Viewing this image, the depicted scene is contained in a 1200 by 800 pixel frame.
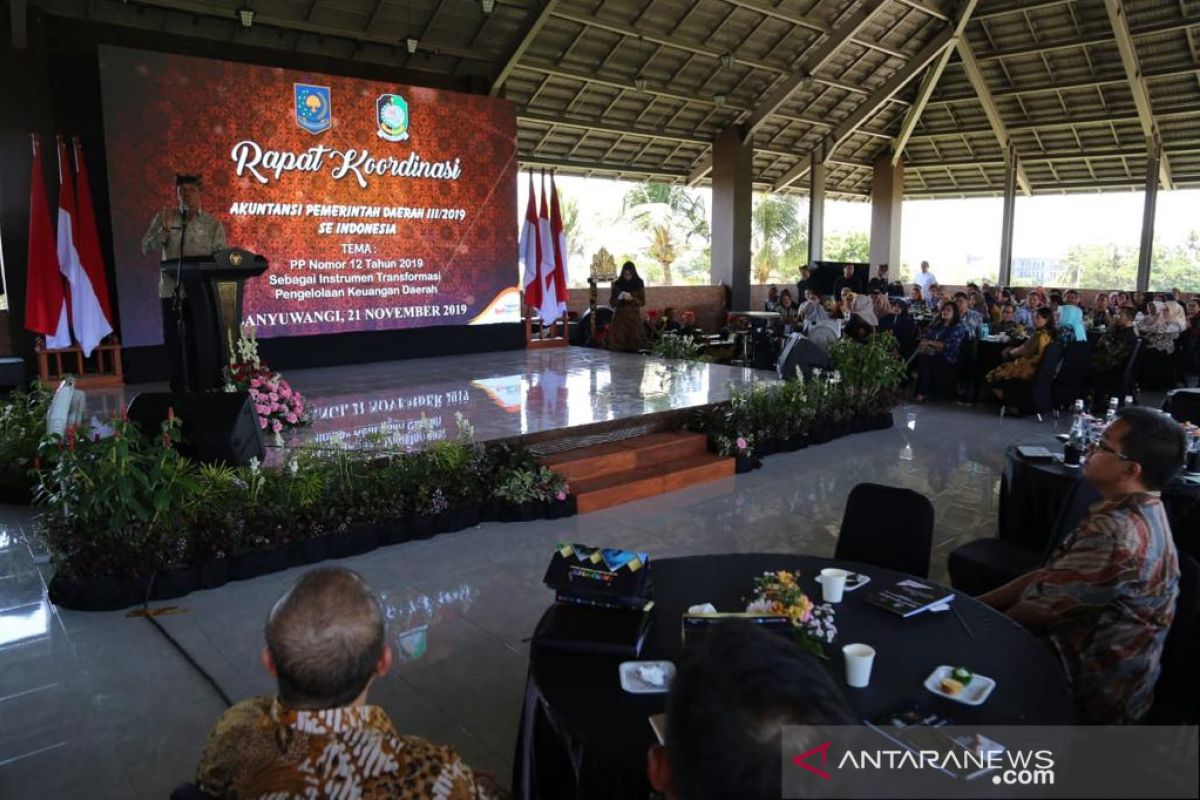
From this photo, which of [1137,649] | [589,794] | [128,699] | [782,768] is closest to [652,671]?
[589,794]

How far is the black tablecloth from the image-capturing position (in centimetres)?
337

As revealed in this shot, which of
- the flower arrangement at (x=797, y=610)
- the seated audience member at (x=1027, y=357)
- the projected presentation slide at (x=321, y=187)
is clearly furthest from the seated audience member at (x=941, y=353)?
the flower arrangement at (x=797, y=610)

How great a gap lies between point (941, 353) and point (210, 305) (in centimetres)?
742

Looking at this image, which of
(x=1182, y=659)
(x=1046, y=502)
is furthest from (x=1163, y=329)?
(x=1182, y=659)

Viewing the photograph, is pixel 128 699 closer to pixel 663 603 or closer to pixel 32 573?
pixel 32 573

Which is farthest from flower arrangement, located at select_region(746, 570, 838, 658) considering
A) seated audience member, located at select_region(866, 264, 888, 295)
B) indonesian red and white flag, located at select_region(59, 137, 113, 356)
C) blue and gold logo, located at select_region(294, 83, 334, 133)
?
seated audience member, located at select_region(866, 264, 888, 295)

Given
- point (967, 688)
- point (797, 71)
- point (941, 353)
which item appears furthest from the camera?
point (797, 71)

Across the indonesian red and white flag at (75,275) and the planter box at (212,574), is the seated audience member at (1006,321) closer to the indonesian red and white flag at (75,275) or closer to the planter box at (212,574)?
the planter box at (212,574)

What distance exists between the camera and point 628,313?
10945mm

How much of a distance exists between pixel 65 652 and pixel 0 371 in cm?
505

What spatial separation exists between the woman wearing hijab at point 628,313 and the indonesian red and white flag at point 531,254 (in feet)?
3.59

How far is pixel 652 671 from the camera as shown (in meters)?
1.79

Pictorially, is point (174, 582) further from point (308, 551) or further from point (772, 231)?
point (772, 231)

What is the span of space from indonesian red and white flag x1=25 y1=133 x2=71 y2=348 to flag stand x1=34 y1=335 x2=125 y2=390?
230 mm
